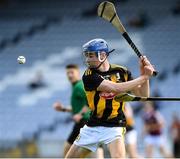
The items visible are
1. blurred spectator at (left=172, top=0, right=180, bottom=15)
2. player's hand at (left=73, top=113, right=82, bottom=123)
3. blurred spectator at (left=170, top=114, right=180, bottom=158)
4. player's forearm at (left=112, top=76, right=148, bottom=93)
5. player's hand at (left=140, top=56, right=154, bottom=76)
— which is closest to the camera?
player's hand at (left=140, top=56, right=154, bottom=76)

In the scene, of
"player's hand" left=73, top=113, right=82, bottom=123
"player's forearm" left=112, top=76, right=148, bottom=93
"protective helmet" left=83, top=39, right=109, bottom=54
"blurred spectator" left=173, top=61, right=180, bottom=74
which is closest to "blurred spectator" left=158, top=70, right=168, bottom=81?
"blurred spectator" left=173, top=61, right=180, bottom=74

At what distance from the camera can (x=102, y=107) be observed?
8.56 metres

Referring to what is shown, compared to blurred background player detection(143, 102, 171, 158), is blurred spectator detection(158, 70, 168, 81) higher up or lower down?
higher up

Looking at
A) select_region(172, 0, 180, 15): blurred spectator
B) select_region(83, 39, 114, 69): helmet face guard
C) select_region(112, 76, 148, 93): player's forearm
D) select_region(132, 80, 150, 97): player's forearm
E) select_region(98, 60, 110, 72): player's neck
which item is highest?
select_region(172, 0, 180, 15): blurred spectator

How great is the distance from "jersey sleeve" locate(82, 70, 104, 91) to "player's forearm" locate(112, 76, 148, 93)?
0.76 feet

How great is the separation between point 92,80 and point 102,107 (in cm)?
45

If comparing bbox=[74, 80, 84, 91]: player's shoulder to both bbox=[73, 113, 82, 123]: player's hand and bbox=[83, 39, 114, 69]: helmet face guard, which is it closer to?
bbox=[73, 113, 82, 123]: player's hand

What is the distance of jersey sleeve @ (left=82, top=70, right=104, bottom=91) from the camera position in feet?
27.0

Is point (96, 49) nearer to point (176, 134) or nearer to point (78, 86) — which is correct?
point (78, 86)

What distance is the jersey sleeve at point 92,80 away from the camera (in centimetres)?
822

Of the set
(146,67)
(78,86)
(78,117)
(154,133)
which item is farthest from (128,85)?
(154,133)

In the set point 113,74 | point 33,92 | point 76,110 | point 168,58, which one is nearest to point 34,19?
point 33,92

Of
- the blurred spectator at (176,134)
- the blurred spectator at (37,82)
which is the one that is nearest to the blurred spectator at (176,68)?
the blurred spectator at (176,134)

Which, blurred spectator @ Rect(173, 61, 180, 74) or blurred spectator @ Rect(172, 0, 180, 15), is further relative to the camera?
blurred spectator @ Rect(172, 0, 180, 15)
